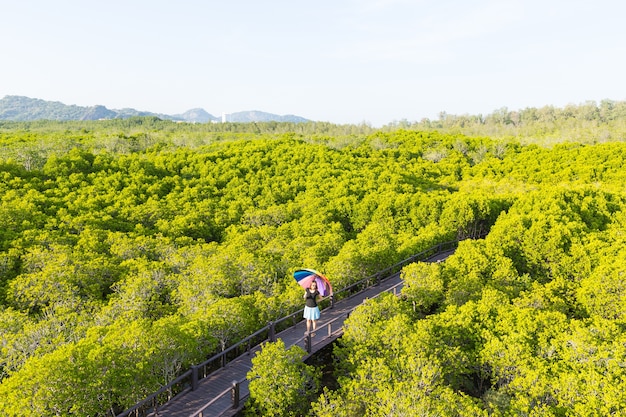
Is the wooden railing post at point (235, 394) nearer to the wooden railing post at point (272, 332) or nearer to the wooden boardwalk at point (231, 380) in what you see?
the wooden boardwalk at point (231, 380)

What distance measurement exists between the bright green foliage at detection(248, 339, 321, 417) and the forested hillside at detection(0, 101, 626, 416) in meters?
0.26

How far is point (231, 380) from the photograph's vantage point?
14742 mm

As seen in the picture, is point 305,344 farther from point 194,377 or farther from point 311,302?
point 194,377

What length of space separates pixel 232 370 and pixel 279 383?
308cm

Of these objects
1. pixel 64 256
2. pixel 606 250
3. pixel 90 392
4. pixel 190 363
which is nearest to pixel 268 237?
pixel 64 256

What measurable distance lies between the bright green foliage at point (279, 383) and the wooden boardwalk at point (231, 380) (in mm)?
762

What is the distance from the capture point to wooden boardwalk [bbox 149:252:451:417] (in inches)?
514

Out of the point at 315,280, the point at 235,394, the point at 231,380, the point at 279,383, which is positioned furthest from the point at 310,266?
the point at 235,394

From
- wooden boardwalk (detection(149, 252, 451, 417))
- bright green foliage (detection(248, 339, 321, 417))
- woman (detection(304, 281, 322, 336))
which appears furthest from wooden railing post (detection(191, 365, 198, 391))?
woman (detection(304, 281, 322, 336))

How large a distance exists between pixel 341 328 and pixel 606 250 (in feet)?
67.0

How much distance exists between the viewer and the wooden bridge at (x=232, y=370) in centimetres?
1312

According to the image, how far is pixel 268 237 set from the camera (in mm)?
32844

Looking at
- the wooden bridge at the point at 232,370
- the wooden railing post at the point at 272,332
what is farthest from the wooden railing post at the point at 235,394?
the wooden railing post at the point at 272,332

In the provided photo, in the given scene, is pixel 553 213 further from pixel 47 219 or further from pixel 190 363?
pixel 47 219
